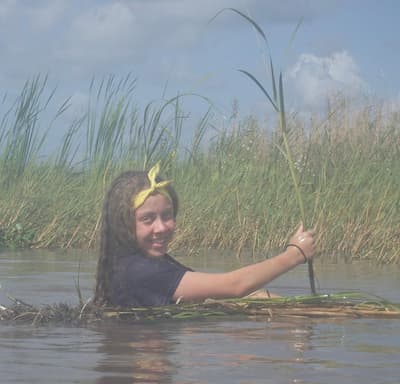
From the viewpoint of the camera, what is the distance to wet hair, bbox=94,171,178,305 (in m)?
6.54

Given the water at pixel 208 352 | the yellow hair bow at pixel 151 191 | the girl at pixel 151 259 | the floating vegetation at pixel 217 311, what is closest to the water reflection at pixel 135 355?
the water at pixel 208 352

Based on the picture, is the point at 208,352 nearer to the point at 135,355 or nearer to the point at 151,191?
the point at 135,355

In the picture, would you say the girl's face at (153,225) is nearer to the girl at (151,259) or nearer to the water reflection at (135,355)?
the girl at (151,259)

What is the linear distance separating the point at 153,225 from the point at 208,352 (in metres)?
1.42

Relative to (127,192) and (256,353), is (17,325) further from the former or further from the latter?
(256,353)

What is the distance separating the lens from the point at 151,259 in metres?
6.45

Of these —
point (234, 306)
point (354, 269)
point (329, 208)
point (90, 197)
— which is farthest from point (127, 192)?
point (90, 197)

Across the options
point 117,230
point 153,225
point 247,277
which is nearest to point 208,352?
point 247,277

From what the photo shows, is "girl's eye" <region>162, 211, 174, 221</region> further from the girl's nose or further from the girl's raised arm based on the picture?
the girl's raised arm

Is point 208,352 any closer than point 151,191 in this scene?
Yes

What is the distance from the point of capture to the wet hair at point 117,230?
654cm

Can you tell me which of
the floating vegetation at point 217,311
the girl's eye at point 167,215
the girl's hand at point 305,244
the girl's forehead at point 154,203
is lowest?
the floating vegetation at point 217,311

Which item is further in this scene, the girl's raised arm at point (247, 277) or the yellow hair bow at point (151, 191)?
the yellow hair bow at point (151, 191)

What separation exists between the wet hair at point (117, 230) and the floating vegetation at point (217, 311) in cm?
22
